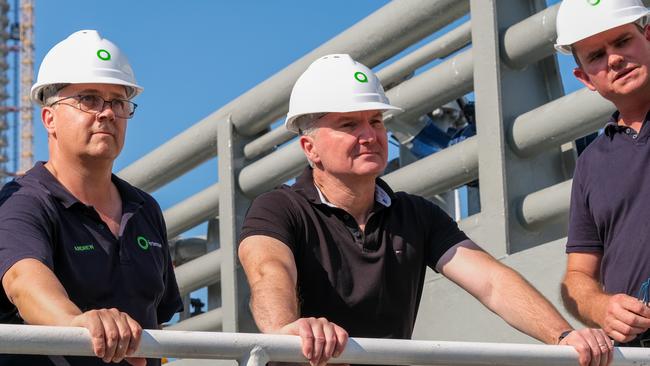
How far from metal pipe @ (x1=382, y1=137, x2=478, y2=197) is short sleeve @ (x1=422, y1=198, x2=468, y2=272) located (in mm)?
1543

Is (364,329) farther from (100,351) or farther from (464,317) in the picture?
(464,317)

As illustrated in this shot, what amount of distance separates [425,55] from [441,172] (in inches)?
57.1

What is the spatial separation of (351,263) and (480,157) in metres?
1.84

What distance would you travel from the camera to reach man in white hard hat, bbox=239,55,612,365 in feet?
11.9

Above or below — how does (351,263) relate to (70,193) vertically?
below

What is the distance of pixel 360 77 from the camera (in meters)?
4.01

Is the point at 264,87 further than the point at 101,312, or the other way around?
the point at 264,87

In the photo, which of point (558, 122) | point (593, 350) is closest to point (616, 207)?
point (593, 350)

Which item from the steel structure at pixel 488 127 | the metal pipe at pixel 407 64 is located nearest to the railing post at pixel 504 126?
the steel structure at pixel 488 127

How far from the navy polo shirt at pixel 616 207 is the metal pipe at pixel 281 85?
6.92 feet

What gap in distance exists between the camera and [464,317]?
17.1 feet

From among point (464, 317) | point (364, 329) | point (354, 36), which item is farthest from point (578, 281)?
point (354, 36)

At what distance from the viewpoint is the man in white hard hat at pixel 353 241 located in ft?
11.9

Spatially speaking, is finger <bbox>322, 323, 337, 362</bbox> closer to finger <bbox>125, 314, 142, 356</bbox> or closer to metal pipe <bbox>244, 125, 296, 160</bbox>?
finger <bbox>125, 314, 142, 356</bbox>
